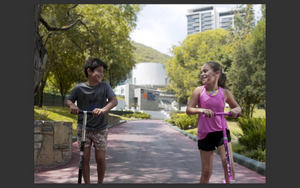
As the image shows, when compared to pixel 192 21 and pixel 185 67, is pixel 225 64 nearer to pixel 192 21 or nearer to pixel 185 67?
pixel 185 67

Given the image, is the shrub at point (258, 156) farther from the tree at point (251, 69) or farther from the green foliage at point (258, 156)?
the tree at point (251, 69)

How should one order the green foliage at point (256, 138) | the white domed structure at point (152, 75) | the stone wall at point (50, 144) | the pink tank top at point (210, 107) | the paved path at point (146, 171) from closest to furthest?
the pink tank top at point (210, 107) → the paved path at point (146, 171) → the stone wall at point (50, 144) → the green foliage at point (256, 138) → the white domed structure at point (152, 75)

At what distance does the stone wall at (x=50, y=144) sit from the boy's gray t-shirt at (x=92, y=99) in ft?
8.78

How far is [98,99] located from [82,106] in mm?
211

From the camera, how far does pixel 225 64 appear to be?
93.0 feet

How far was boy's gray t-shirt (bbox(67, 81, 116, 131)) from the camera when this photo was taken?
3.26m

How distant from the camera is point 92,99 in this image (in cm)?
326

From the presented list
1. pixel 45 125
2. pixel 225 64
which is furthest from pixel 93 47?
pixel 225 64

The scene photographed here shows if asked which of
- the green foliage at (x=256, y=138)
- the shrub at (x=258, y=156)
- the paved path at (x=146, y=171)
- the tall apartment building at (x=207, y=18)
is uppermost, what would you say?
the tall apartment building at (x=207, y=18)

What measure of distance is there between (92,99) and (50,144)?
2931 mm

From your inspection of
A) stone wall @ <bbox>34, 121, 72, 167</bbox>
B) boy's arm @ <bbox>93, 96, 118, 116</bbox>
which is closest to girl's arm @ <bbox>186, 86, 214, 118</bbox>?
boy's arm @ <bbox>93, 96, 118, 116</bbox>

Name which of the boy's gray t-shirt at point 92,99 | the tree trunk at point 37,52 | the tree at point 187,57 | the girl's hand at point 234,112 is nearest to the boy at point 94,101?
the boy's gray t-shirt at point 92,99

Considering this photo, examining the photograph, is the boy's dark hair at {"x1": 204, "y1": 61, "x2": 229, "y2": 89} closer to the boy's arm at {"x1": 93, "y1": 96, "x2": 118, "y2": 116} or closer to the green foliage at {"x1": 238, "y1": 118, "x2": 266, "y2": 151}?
the boy's arm at {"x1": 93, "y1": 96, "x2": 118, "y2": 116}

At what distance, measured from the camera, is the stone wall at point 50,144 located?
18.1 feet
